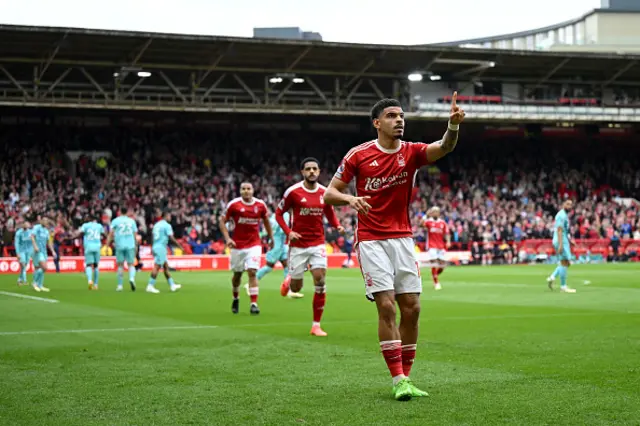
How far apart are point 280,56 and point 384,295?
39.9 meters

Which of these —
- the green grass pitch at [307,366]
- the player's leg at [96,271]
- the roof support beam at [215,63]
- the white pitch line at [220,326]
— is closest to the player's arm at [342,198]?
the green grass pitch at [307,366]

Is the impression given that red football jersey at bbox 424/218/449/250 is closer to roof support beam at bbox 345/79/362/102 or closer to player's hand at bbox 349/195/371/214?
player's hand at bbox 349/195/371/214

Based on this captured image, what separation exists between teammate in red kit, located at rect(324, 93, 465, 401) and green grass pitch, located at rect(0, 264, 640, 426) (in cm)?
63

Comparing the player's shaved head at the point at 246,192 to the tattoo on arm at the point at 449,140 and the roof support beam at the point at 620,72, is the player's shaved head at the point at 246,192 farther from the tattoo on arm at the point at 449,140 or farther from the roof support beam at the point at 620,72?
the roof support beam at the point at 620,72

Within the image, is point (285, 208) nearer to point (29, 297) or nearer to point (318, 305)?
point (318, 305)

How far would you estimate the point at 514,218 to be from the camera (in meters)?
51.4

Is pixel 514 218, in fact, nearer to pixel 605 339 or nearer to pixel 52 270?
pixel 52 270

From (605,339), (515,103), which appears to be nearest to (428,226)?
(605,339)

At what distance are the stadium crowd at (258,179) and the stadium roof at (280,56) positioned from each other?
232 inches

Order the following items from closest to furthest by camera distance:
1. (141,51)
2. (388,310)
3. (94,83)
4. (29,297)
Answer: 1. (388,310)
2. (29,297)
3. (141,51)
4. (94,83)

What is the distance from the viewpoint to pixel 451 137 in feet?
25.3

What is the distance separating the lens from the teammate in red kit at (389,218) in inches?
320

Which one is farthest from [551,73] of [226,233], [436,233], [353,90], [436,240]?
[226,233]

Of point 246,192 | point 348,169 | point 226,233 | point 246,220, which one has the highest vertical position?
point 246,192
